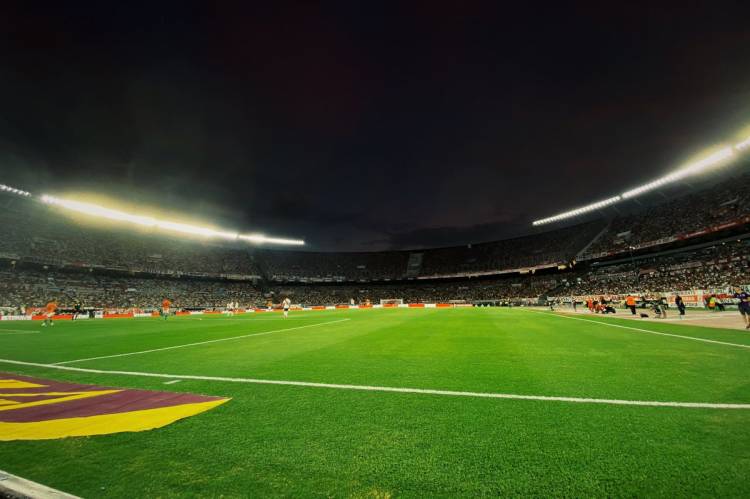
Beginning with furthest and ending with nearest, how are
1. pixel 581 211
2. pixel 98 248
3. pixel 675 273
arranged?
pixel 581 211, pixel 98 248, pixel 675 273

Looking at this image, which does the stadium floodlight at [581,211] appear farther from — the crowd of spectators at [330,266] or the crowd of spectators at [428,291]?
the crowd of spectators at [330,266]

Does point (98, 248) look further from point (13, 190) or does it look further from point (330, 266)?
point (330, 266)

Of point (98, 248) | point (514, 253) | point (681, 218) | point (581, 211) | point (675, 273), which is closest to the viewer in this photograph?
point (675, 273)

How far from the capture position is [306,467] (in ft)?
7.85

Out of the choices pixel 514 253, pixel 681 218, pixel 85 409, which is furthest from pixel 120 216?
pixel 681 218

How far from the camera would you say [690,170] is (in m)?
36.8

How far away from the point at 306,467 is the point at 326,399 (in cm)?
177

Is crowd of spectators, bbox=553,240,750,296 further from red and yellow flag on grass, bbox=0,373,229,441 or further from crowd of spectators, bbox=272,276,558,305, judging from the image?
red and yellow flag on grass, bbox=0,373,229,441

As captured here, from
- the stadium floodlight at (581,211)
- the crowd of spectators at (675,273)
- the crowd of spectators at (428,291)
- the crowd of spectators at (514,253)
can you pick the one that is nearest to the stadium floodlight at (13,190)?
the crowd of spectators at (428,291)

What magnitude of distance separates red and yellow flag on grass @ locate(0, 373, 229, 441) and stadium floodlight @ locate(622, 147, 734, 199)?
48.1 meters

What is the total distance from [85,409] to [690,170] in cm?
5327

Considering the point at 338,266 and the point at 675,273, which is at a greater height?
the point at 338,266

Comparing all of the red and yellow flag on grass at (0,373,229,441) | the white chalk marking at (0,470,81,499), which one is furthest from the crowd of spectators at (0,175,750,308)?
the white chalk marking at (0,470,81,499)

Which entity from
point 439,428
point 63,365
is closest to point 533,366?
point 439,428
